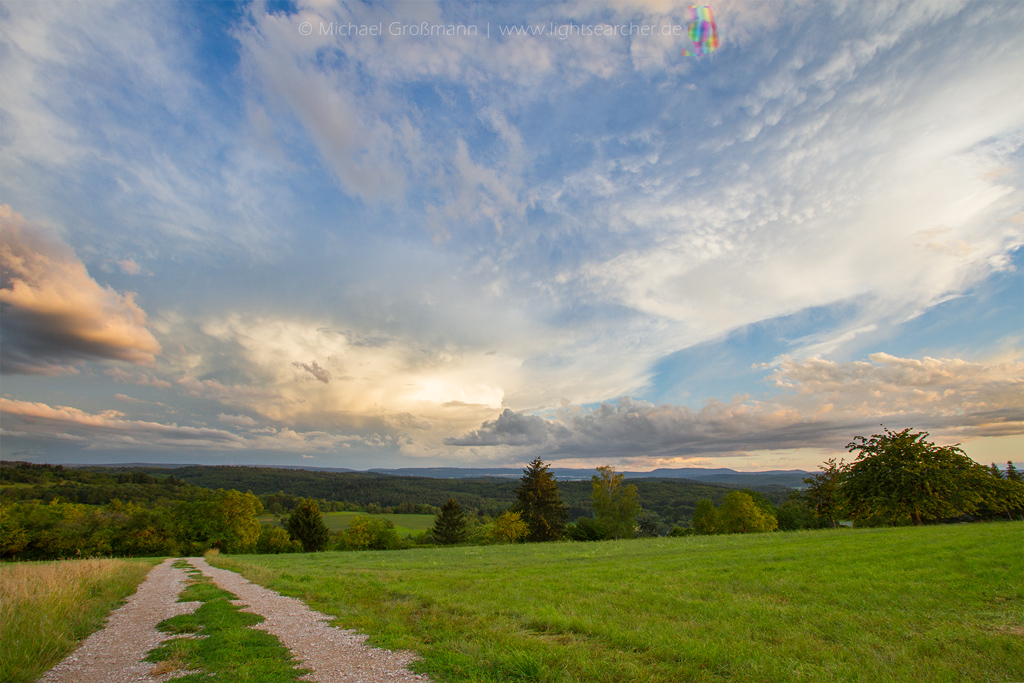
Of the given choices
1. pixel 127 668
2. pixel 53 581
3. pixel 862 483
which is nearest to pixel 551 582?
pixel 127 668

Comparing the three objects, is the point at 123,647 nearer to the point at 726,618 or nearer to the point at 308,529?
the point at 726,618

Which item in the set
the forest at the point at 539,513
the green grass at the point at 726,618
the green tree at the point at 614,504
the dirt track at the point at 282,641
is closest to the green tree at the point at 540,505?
the forest at the point at 539,513

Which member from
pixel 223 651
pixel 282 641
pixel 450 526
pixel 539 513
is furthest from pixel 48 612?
pixel 450 526

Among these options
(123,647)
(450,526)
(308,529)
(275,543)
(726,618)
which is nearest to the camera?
(123,647)

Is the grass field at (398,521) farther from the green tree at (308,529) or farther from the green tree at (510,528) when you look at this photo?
the green tree at (510,528)

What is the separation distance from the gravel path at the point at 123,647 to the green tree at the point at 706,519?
6940 centimetres

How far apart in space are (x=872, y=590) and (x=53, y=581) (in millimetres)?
21594

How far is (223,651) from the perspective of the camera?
728 cm

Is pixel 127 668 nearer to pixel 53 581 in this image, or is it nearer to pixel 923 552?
pixel 53 581

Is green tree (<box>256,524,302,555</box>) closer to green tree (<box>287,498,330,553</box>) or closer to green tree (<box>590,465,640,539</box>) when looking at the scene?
green tree (<box>287,498,330,553</box>)

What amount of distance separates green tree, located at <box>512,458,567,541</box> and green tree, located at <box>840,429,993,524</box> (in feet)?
118

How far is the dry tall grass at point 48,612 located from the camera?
22.0 feet

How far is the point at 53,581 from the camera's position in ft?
39.3

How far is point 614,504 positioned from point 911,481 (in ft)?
127
